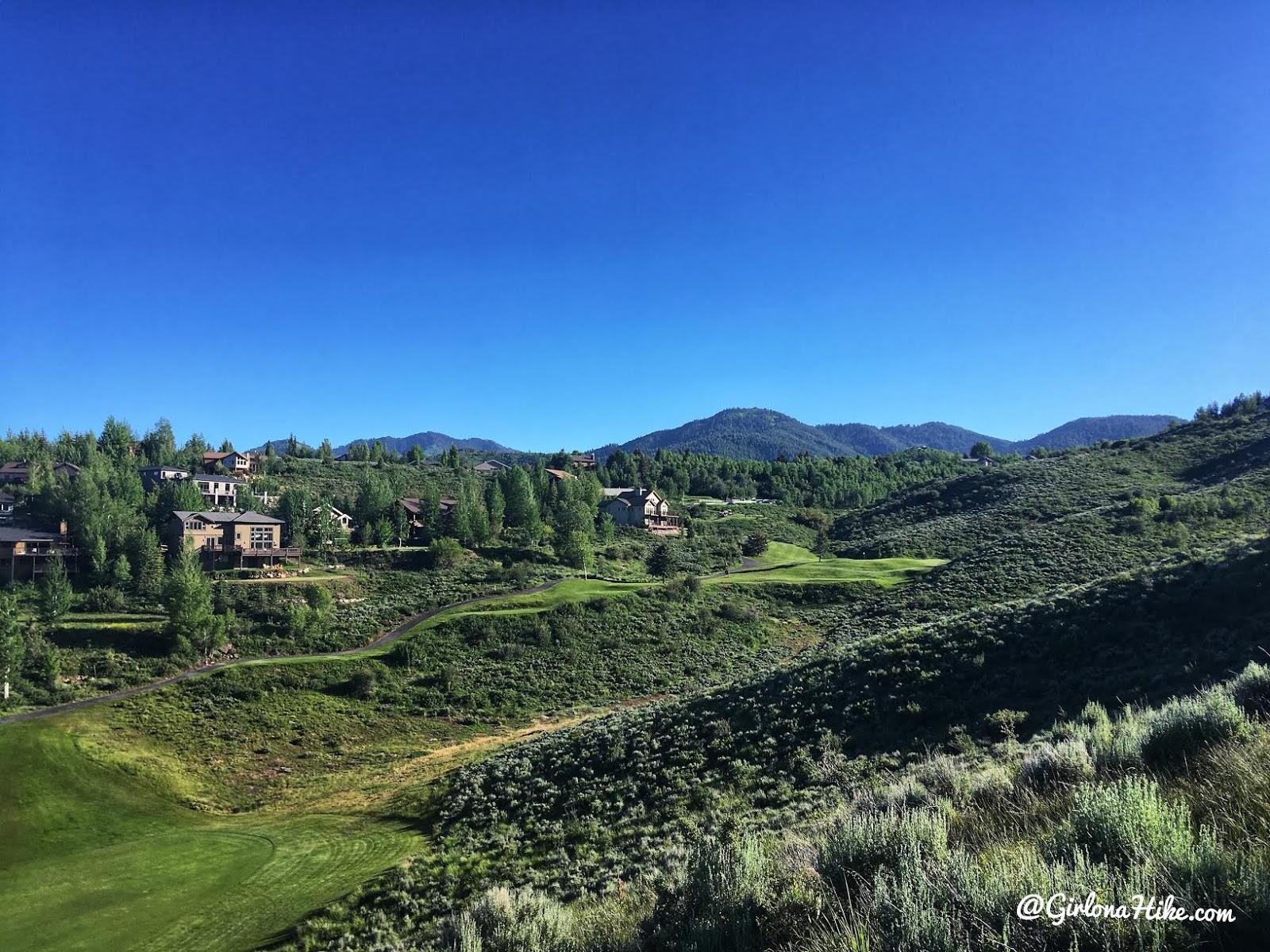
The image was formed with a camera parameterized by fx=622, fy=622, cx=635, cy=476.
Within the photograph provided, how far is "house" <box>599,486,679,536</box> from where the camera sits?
99.2m

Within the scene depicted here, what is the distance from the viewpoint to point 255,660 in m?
43.6

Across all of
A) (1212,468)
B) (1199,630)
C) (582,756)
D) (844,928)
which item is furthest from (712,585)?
(1212,468)

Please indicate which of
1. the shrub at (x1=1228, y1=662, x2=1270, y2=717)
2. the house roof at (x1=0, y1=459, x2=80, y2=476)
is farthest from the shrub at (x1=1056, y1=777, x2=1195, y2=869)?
the house roof at (x1=0, y1=459, x2=80, y2=476)

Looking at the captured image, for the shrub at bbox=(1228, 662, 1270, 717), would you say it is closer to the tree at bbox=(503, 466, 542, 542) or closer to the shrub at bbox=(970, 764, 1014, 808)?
the shrub at bbox=(970, 764, 1014, 808)

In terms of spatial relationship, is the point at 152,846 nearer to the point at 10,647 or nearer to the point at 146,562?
the point at 10,647

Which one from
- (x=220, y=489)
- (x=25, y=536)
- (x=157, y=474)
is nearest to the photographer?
(x=25, y=536)

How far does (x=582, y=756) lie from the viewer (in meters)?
21.6

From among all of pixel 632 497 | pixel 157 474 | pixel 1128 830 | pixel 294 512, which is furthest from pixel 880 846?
pixel 157 474

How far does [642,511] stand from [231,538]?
183 ft

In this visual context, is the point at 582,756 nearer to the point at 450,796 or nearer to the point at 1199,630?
the point at 450,796

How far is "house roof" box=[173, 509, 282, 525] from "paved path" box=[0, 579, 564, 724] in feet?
83.3

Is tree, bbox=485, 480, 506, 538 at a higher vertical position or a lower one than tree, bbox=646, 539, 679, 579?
higher

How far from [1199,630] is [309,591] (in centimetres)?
5465

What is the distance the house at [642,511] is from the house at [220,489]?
54.3 m
